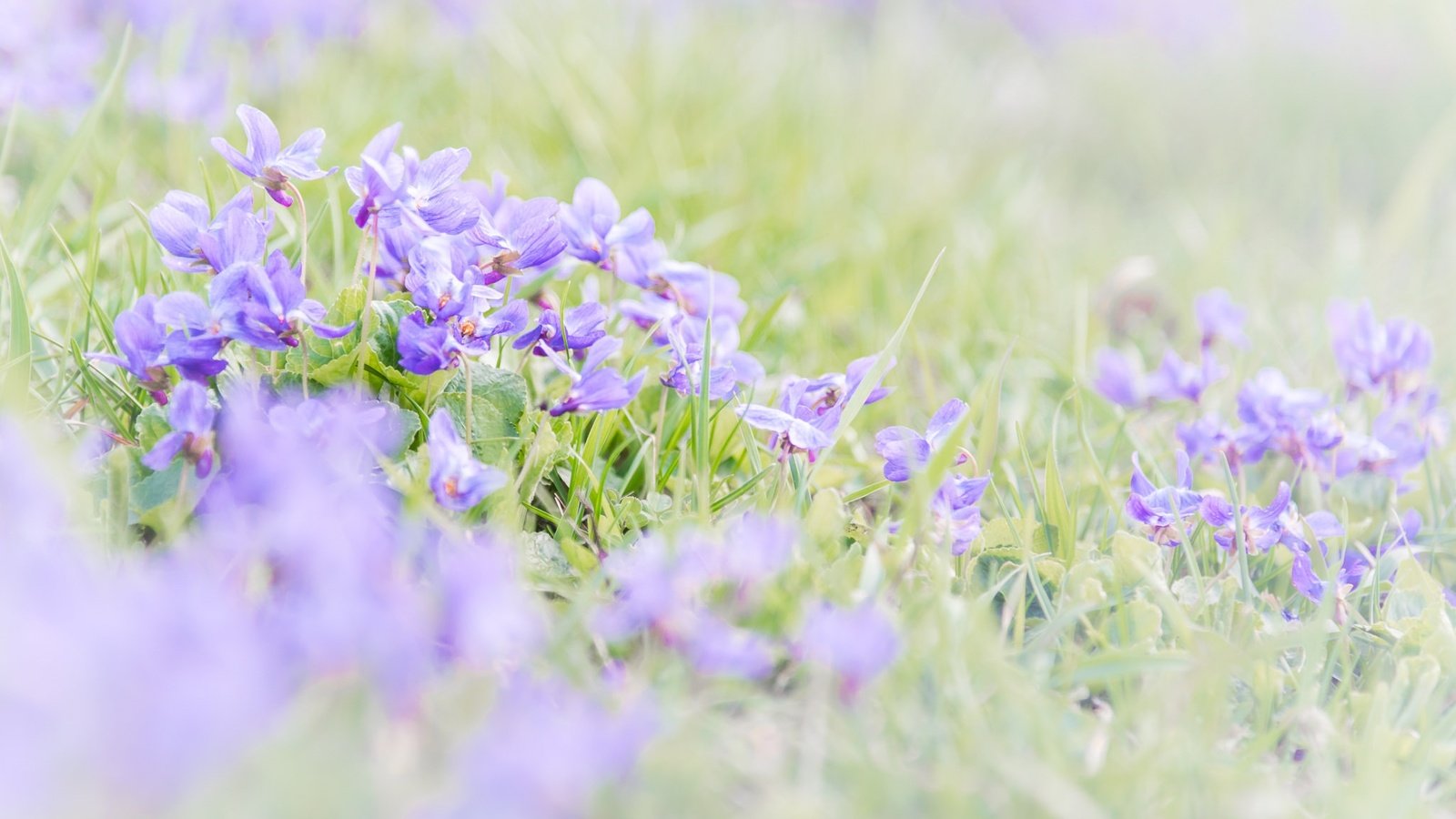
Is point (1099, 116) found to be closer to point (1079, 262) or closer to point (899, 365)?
point (1079, 262)

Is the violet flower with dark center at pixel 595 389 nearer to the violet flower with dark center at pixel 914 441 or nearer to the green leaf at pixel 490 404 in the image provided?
the green leaf at pixel 490 404

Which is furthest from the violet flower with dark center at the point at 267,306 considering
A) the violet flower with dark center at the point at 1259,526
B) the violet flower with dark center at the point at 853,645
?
the violet flower with dark center at the point at 1259,526

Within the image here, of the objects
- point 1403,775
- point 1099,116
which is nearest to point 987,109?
point 1099,116

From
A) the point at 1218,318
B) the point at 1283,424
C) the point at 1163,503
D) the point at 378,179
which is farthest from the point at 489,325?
the point at 1218,318

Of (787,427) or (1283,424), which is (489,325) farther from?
(1283,424)

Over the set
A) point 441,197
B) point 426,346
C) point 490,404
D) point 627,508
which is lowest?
point 627,508

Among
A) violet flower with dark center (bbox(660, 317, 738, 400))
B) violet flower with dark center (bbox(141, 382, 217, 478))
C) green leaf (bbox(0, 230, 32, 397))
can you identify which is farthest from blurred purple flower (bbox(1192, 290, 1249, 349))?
green leaf (bbox(0, 230, 32, 397))
